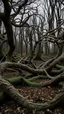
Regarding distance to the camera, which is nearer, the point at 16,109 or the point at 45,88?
the point at 16,109

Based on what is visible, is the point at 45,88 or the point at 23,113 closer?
the point at 23,113

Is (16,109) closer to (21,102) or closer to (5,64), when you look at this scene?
(21,102)

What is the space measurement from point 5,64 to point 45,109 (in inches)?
77.0

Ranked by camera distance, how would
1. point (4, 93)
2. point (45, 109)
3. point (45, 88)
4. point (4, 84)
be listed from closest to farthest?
A: 1. point (45, 109)
2. point (4, 84)
3. point (4, 93)
4. point (45, 88)

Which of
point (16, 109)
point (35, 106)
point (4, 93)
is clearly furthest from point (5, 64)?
point (35, 106)

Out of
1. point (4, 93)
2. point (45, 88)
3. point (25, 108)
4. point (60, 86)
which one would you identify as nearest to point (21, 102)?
point (25, 108)

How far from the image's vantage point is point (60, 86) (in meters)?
5.66

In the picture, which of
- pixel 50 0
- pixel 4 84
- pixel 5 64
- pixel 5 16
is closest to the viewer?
pixel 4 84

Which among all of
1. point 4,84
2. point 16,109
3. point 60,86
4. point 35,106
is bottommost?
point 60,86

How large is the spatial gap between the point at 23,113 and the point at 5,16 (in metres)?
5.10

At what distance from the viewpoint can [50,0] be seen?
1030 inches

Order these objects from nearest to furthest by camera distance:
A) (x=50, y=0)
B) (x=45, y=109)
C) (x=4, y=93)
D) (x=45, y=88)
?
(x=45, y=109), (x=4, y=93), (x=45, y=88), (x=50, y=0)

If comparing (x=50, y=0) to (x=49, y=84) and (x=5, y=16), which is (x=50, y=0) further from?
(x=49, y=84)

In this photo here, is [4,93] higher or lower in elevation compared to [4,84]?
lower
